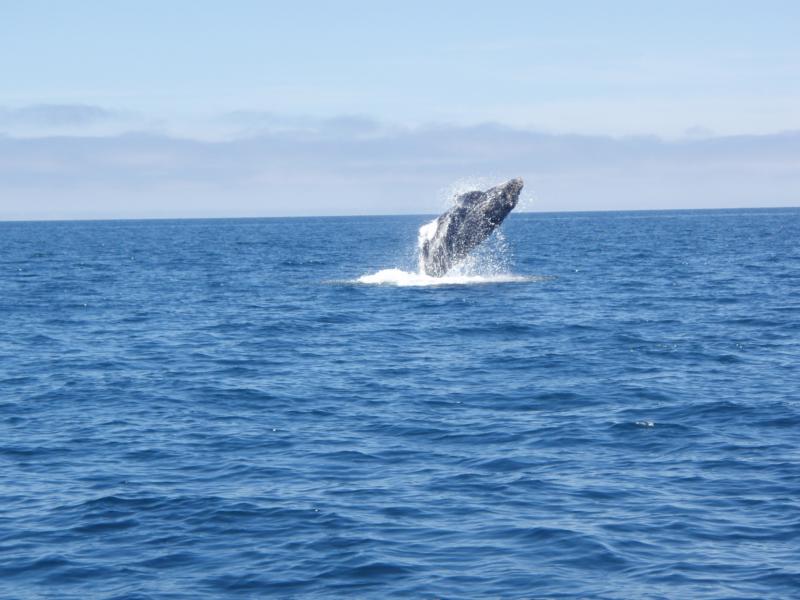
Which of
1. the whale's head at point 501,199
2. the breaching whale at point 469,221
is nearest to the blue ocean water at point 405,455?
the breaching whale at point 469,221

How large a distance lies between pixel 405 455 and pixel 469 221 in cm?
2369

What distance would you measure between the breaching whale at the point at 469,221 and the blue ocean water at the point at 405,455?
363 cm

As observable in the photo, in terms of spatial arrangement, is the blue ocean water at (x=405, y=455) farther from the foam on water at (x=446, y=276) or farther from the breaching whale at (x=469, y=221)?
the foam on water at (x=446, y=276)

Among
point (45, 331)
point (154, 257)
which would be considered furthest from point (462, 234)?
point (154, 257)

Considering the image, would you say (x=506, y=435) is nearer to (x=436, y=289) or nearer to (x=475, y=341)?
(x=475, y=341)

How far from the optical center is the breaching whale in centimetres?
4138

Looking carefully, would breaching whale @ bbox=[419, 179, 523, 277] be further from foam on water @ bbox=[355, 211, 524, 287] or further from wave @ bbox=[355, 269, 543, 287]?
wave @ bbox=[355, 269, 543, 287]

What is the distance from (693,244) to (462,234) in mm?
67717

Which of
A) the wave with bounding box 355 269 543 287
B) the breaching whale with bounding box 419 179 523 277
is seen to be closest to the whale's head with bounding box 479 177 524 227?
the breaching whale with bounding box 419 179 523 277

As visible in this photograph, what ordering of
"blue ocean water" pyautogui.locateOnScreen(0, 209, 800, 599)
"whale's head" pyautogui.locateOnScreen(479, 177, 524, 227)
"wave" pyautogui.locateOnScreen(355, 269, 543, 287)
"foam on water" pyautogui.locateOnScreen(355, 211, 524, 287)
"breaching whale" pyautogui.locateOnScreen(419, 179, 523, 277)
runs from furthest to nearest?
1. "wave" pyautogui.locateOnScreen(355, 269, 543, 287)
2. "foam on water" pyautogui.locateOnScreen(355, 211, 524, 287)
3. "breaching whale" pyautogui.locateOnScreen(419, 179, 523, 277)
4. "whale's head" pyautogui.locateOnScreen(479, 177, 524, 227)
5. "blue ocean water" pyautogui.locateOnScreen(0, 209, 800, 599)

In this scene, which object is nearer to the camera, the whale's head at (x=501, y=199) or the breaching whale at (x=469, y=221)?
the whale's head at (x=501, y=199)

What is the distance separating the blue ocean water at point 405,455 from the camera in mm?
14219

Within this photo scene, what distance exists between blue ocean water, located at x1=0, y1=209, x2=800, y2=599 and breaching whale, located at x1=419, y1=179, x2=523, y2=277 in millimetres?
3633

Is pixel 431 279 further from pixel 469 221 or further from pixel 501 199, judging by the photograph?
pixel 501 199
